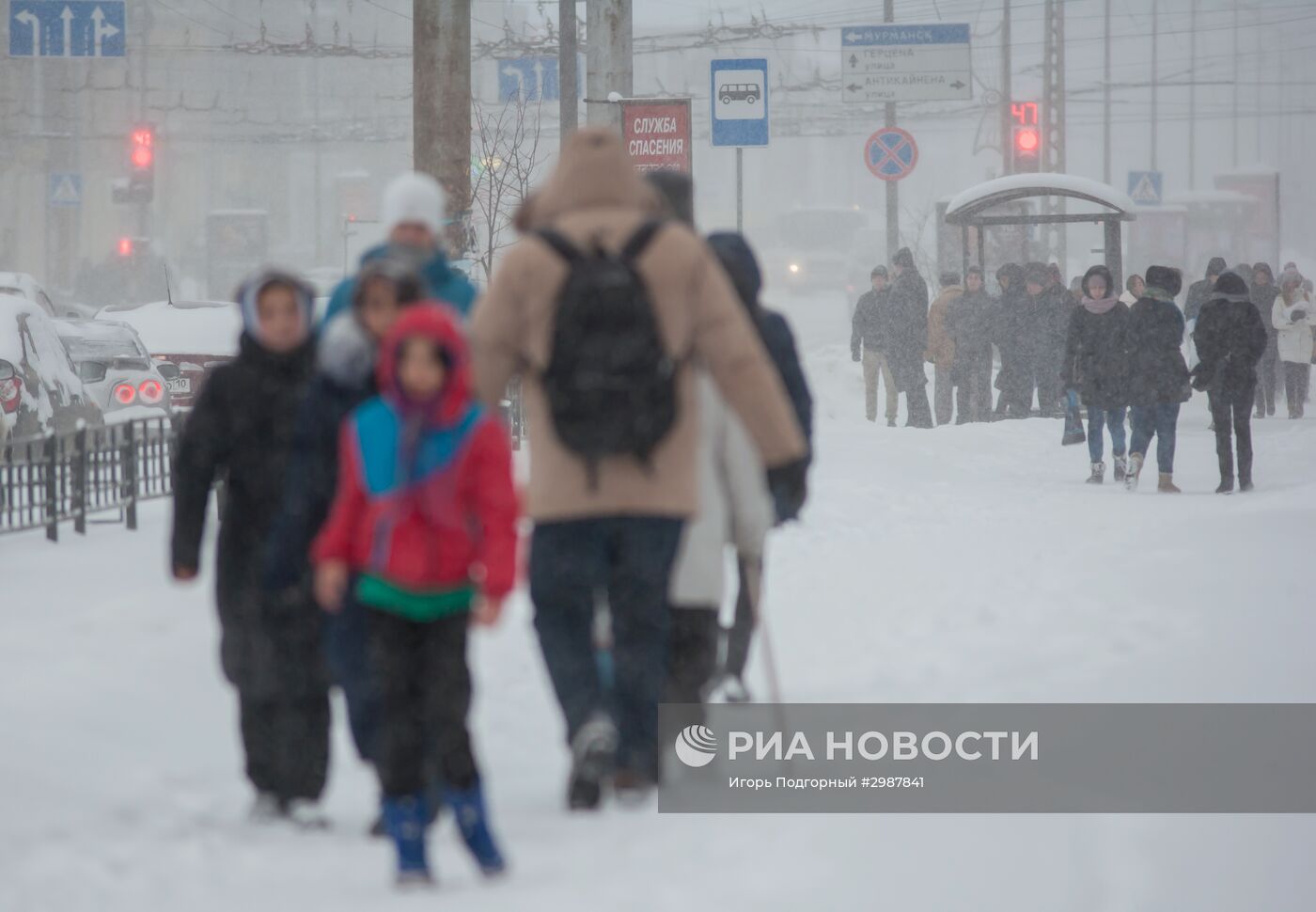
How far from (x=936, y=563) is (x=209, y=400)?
5745 millimetres

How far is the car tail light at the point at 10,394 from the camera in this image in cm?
1491

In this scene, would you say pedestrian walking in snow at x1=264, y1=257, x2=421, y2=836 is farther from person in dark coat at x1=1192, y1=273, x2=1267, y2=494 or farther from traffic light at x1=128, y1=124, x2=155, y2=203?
traffic light at x1=128, y1=124, x2=155, y2=203

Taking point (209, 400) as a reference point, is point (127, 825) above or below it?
below

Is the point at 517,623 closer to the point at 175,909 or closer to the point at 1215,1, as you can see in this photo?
the point at 175,909

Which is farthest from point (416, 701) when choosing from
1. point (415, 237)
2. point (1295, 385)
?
point (1295, 385)

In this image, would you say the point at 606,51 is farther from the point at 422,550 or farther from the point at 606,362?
the point at 422,550

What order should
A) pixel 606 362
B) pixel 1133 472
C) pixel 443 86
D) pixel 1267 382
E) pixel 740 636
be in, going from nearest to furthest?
pixel 606 362
pixel 740 636
pixel 443 86
pixel 1133 472
pixel 1267 382

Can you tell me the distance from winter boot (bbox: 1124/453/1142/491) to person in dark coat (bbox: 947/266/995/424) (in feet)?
21.8

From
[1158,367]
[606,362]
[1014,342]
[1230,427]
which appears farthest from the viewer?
[1014,342]

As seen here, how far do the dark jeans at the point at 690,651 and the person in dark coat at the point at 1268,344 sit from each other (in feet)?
60.6

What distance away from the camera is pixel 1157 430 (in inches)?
563

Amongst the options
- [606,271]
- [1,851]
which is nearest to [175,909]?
[1,851]

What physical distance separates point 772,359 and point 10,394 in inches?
402

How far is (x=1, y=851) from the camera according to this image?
488cm
